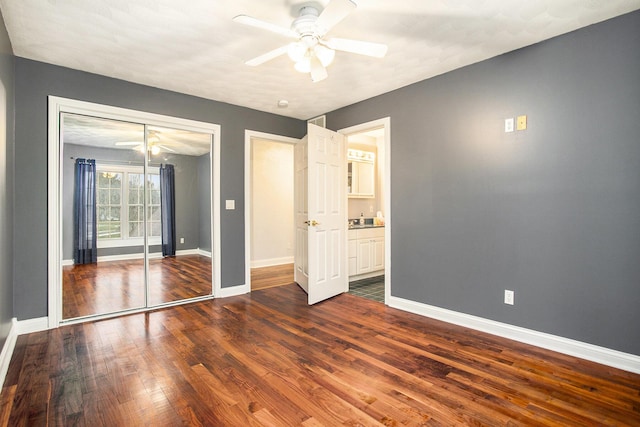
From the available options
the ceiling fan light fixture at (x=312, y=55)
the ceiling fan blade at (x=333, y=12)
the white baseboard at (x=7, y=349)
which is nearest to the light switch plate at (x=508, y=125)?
the ceiling fan light fixture at (x=312, y=55)

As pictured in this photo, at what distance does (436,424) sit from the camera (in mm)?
1725

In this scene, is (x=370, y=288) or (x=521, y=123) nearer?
(x=521, y=123)

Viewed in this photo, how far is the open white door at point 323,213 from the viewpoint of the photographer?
395cm

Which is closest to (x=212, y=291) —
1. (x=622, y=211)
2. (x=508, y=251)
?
(x=508, y=251)

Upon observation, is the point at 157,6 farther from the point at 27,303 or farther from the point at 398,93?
the point at 27,303

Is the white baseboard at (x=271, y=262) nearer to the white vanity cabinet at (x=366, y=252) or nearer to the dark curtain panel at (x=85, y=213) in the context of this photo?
the white vanity cabinet at (x=366, y=252)

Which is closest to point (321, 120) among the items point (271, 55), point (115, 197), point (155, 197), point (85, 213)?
point (271, 55)

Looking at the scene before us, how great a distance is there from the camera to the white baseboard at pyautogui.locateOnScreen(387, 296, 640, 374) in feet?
7.70

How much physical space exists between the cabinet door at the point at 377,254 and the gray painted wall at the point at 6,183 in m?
4.33

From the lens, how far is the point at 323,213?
412 centimetres

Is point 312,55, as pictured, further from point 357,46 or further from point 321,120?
point 321,120

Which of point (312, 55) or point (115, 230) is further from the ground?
point (312, 55)

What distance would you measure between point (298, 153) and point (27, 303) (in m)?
3.57

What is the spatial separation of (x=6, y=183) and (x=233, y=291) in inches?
102
